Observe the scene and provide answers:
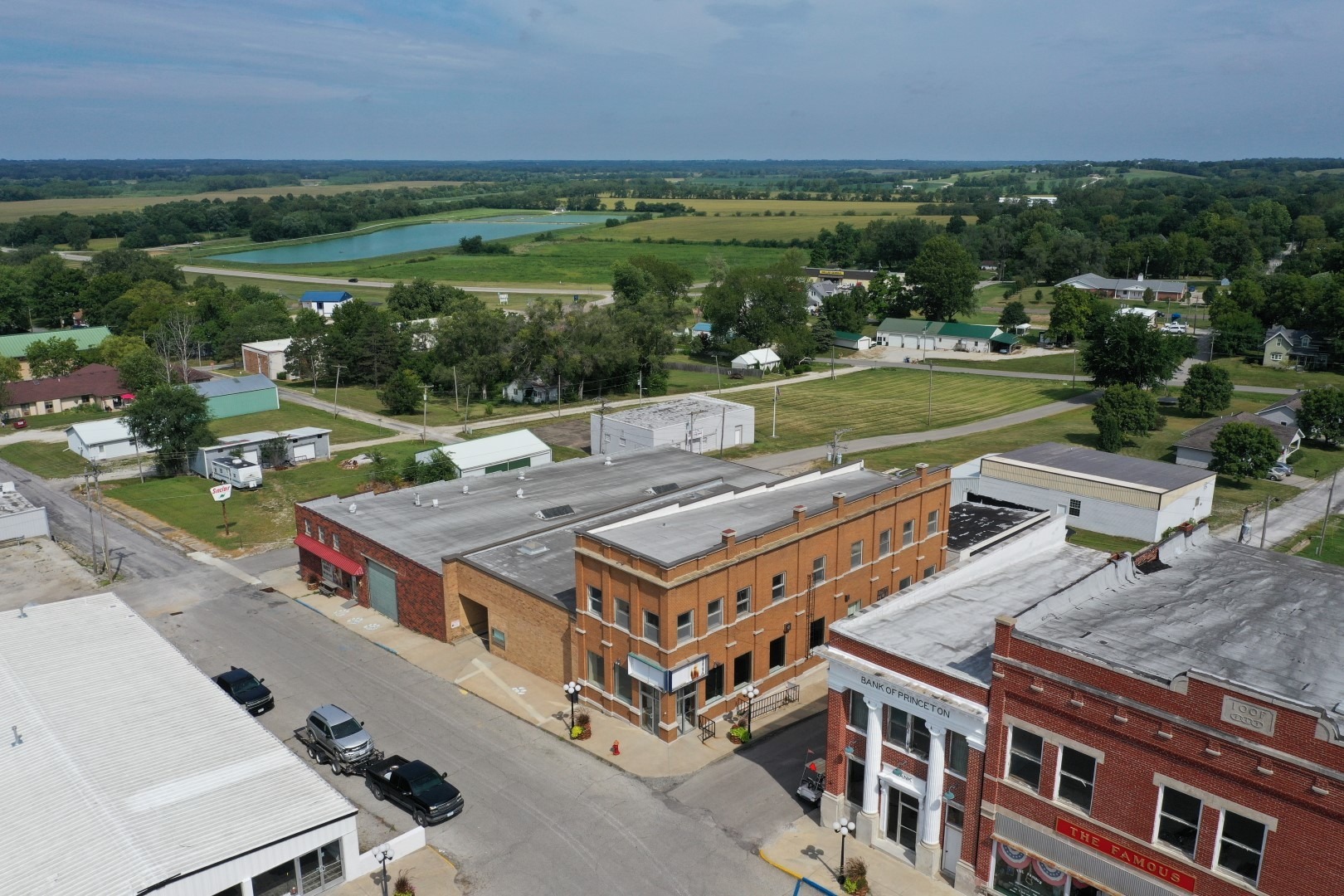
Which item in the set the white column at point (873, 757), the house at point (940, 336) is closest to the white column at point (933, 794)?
the white column at point (873, 757)

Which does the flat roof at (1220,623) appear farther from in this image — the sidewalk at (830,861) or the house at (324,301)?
the house at (324,301)

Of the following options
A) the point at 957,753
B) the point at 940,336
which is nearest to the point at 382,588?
the point at 957,753

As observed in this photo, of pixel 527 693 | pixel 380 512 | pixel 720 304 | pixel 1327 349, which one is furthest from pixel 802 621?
pixel 1327 349

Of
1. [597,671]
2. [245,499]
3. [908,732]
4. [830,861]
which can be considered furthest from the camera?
[245,499]

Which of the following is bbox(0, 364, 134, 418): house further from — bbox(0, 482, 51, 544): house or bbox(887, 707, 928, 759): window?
bbox(887, 707, 928, 759): window

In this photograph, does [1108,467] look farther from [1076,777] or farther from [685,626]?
[1076,777]

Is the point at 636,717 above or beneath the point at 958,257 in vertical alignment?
beneath

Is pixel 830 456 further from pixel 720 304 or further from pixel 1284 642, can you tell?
pixel 720 304
